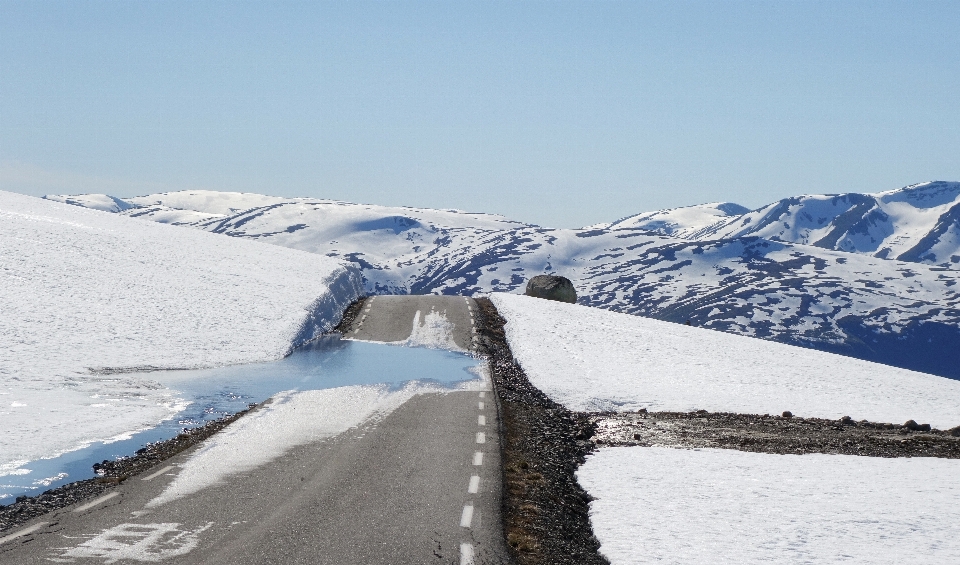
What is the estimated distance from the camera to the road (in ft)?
31.5

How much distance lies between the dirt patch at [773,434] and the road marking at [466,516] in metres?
7.04

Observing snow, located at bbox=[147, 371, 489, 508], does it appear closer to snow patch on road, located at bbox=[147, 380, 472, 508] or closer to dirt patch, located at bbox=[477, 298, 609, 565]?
snow patch on road, located at bbox=[147, 380, 472, 508]

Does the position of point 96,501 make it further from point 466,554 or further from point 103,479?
point 466,554

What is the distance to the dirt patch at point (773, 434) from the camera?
1817 cm

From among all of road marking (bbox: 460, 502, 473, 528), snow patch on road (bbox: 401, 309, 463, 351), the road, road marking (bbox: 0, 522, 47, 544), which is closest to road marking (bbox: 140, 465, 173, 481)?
the road

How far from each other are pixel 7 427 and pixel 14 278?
914 inches

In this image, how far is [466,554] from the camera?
32.5 ft

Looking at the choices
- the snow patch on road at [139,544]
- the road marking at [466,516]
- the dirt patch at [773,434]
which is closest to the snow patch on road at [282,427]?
the snow patch on road at [139,544]

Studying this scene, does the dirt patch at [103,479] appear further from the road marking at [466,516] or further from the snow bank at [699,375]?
the snow bank at [699,375]

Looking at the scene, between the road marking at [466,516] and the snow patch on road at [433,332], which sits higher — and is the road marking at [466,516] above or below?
below

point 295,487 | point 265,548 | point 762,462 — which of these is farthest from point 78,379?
point 762,462

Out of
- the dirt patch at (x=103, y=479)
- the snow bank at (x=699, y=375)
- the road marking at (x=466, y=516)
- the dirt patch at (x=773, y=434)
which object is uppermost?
the snow bank at (x=699, y=375)

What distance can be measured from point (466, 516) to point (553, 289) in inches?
1995

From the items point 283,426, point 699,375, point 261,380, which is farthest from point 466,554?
point 699,375
